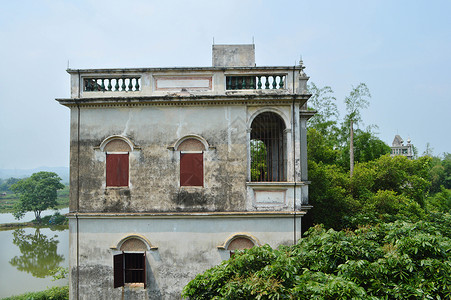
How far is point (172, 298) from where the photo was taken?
8.67 meters

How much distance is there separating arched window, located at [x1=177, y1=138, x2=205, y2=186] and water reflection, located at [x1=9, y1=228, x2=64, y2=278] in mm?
23470

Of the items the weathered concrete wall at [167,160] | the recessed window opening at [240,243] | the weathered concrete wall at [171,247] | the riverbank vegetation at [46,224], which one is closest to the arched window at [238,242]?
the recessed window opening at [240,243]

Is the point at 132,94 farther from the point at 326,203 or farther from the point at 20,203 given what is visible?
the point at 20,203

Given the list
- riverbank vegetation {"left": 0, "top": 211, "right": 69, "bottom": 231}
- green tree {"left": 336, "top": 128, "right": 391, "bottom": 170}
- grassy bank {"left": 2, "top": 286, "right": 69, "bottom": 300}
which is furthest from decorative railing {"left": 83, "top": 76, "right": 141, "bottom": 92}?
riverbank vegetation {"left": 0, "top": 211, "right": 69, "bottom": 231}

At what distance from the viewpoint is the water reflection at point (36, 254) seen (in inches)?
1120

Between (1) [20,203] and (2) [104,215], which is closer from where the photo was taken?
(2) [104,215]

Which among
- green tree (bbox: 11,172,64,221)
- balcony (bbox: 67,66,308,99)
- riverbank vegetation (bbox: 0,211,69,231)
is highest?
balcony (bbox: 67,66,308,99)

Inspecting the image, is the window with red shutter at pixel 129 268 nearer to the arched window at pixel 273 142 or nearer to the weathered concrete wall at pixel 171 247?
the weathered concrete wall at pixel 171 247

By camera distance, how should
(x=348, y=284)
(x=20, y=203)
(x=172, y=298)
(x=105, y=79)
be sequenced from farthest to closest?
(x=20, y=203)
(x=105, y=79)
(x=172, y=298)
(x=348, y=284)

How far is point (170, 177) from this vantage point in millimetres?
8977

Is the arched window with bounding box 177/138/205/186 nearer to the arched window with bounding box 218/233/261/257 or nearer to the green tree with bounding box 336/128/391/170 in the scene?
the arched window with bounding box 218/233/261/257

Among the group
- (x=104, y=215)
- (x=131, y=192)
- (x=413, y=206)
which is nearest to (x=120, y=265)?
(x=104, y=215)

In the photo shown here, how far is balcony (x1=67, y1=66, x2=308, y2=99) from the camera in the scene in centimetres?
908

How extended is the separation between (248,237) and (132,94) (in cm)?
516
